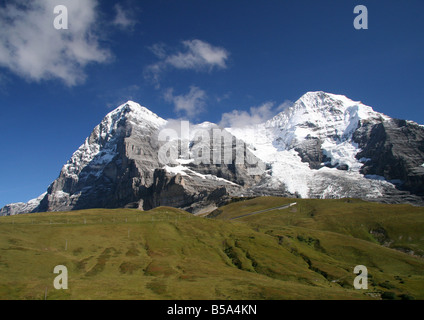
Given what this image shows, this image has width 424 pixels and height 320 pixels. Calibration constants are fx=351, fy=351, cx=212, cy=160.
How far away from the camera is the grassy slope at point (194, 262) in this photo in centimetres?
7256

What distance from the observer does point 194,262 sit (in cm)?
10894

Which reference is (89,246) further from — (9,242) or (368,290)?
(368,290)

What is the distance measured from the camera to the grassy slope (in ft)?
238

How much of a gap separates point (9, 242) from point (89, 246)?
73.5 feet
